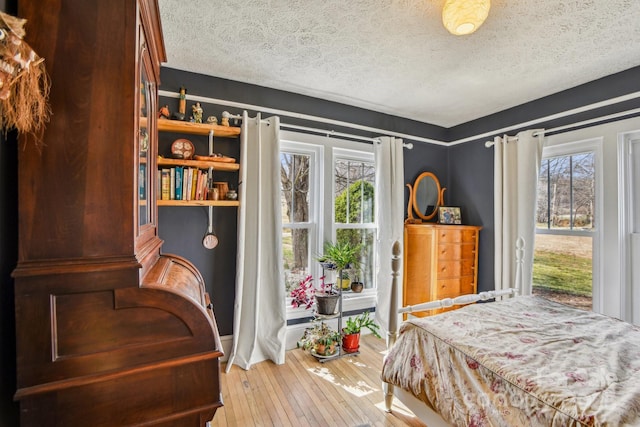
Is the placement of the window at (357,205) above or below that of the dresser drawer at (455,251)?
above

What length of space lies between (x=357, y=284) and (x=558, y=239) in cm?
198

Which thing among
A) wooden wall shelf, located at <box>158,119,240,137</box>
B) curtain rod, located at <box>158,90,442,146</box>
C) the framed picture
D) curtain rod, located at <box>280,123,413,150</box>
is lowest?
the framed picture

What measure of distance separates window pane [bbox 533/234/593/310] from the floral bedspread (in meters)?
0.90

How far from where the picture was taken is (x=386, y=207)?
10.7 feet

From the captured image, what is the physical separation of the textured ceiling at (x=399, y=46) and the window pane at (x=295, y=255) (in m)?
1.40

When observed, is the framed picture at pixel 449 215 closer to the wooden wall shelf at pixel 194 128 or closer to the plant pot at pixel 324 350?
the plant pot at pixel 324 350

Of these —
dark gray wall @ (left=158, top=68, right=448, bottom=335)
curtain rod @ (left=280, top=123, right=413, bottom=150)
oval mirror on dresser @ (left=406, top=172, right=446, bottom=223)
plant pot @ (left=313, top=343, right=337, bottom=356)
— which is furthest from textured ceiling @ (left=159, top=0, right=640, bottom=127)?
plant pot @ (left=313, top=343, right=337, bottom=356)

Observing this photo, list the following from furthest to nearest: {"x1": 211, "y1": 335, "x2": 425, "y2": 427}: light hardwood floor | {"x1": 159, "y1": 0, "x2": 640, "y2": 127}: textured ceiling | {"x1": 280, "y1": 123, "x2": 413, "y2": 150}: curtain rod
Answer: {"x1": 280, "y1": 123, "x2": 413, "y2": 150}: curtain rod → {"x1": 211, "y1": 335, "x2": 425, "y2": 427}: light hardwood floor → {"x1": 159, "y1": 0, "x2": 640, "y2": 127}: textured ceiling

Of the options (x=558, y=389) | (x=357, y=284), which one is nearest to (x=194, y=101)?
(x=357, y=284)

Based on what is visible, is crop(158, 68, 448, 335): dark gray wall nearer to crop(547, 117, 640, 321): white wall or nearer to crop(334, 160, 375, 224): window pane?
crop(334, 160, 375, 224): window pane

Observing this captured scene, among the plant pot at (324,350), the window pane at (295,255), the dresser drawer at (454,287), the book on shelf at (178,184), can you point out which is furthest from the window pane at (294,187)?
the dresser drawer at (454,287)

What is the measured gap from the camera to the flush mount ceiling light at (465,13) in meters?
1.46

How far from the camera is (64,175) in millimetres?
741

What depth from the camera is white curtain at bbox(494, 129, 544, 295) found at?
2846mm
